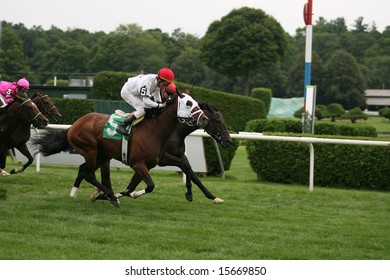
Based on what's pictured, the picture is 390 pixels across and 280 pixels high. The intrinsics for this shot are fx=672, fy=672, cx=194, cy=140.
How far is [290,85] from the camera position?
196 feet

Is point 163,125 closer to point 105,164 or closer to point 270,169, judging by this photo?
point 105,164

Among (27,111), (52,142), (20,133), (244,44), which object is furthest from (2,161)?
(244,44)

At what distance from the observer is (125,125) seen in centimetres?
726

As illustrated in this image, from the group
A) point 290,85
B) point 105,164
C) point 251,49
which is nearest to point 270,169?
point 105,164

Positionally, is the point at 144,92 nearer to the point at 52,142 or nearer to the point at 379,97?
the point at 52,142

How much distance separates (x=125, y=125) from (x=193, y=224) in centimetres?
147

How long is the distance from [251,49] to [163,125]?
43.4 metres

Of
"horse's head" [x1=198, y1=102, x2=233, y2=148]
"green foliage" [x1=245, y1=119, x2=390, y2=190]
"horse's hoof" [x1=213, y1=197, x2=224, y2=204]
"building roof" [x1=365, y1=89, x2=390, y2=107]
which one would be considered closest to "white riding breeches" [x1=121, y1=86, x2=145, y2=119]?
"horse's head" [x1=198, y1=102, x2=233, y2=148]

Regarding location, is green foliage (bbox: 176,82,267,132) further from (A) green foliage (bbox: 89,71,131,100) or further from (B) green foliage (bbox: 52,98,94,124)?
(B) green foliage (bbox: 52,98,94,124)

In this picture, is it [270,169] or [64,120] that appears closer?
[270,169]

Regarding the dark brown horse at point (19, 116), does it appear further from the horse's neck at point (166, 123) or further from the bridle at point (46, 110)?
the horse's neck at point (166, 123)

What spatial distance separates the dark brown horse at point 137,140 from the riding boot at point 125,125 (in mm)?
83
